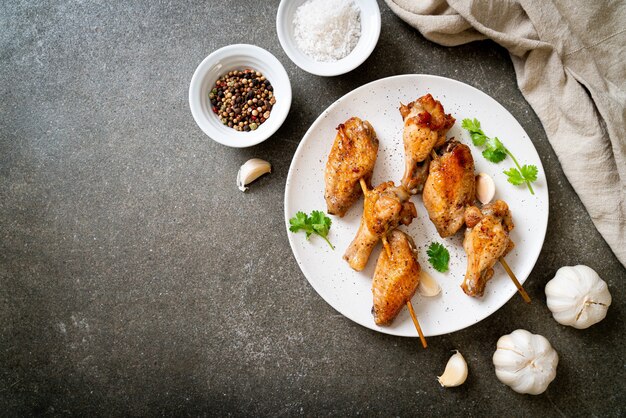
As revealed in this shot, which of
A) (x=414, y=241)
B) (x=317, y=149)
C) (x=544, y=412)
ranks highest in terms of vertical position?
(x=317, y=149)

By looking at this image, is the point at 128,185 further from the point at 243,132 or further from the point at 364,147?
the point at 364,147

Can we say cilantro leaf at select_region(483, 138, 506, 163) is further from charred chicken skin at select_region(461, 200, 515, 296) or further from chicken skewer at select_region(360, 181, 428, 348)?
chicken skewer at select_region(360, 181, 428, 348)

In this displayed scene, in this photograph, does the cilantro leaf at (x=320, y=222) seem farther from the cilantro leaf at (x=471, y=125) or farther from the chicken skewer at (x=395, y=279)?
the cilantro leaf at (x=471, y=125)

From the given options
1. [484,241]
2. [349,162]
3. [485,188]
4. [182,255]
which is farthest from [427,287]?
[182,255]

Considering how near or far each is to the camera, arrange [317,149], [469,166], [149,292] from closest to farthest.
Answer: [469,166] → [317,149] → [149,292]

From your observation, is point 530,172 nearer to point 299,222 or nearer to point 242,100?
point 299,222

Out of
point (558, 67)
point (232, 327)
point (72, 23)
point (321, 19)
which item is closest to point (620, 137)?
point (558, 67)
